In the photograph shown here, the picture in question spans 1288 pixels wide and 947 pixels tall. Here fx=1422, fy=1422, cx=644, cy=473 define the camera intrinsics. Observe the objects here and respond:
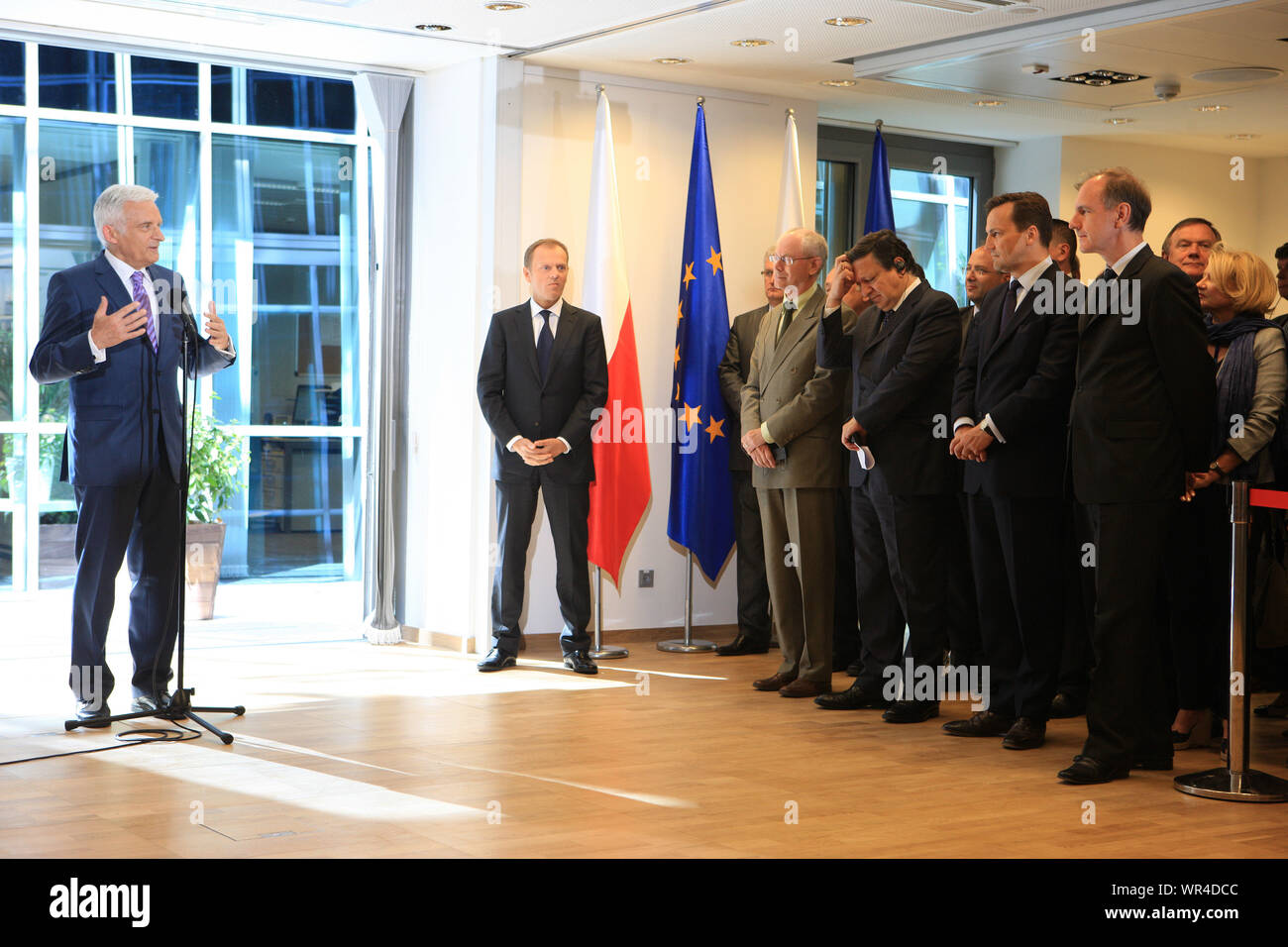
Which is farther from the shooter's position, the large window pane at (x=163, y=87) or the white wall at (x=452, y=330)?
the large window pane at (x=163, y=87)

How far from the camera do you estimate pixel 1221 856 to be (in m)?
3.81

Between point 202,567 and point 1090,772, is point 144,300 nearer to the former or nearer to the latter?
point 202,567

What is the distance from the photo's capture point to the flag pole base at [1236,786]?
443cm

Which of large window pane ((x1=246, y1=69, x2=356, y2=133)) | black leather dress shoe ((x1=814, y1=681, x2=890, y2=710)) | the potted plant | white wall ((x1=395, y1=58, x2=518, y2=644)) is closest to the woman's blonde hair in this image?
black leather dress shoe ((x1=814, y1=681, x2=890, y2=710))

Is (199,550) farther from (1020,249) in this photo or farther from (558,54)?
(1020,249)

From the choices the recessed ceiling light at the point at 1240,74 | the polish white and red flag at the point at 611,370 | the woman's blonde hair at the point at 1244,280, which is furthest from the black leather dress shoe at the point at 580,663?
the recessed ceiling light at the point at 1240,74

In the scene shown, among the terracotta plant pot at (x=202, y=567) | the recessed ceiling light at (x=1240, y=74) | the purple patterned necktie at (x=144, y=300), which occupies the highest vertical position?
the recessed ceiling light at (x=1240, y=74)

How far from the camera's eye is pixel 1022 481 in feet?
16.3

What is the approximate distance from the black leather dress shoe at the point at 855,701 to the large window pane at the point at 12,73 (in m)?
5.60


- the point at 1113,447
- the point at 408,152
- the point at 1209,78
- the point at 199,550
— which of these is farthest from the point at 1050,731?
the point at 199,550

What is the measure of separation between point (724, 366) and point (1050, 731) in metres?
2.73

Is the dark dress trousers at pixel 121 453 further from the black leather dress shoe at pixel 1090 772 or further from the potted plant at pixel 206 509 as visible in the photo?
the black leather dress shoe at pixel 1090 772

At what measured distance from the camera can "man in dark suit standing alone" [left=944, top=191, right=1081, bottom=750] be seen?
16.2ft

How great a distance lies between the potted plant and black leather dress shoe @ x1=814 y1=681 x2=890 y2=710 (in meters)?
4.18
